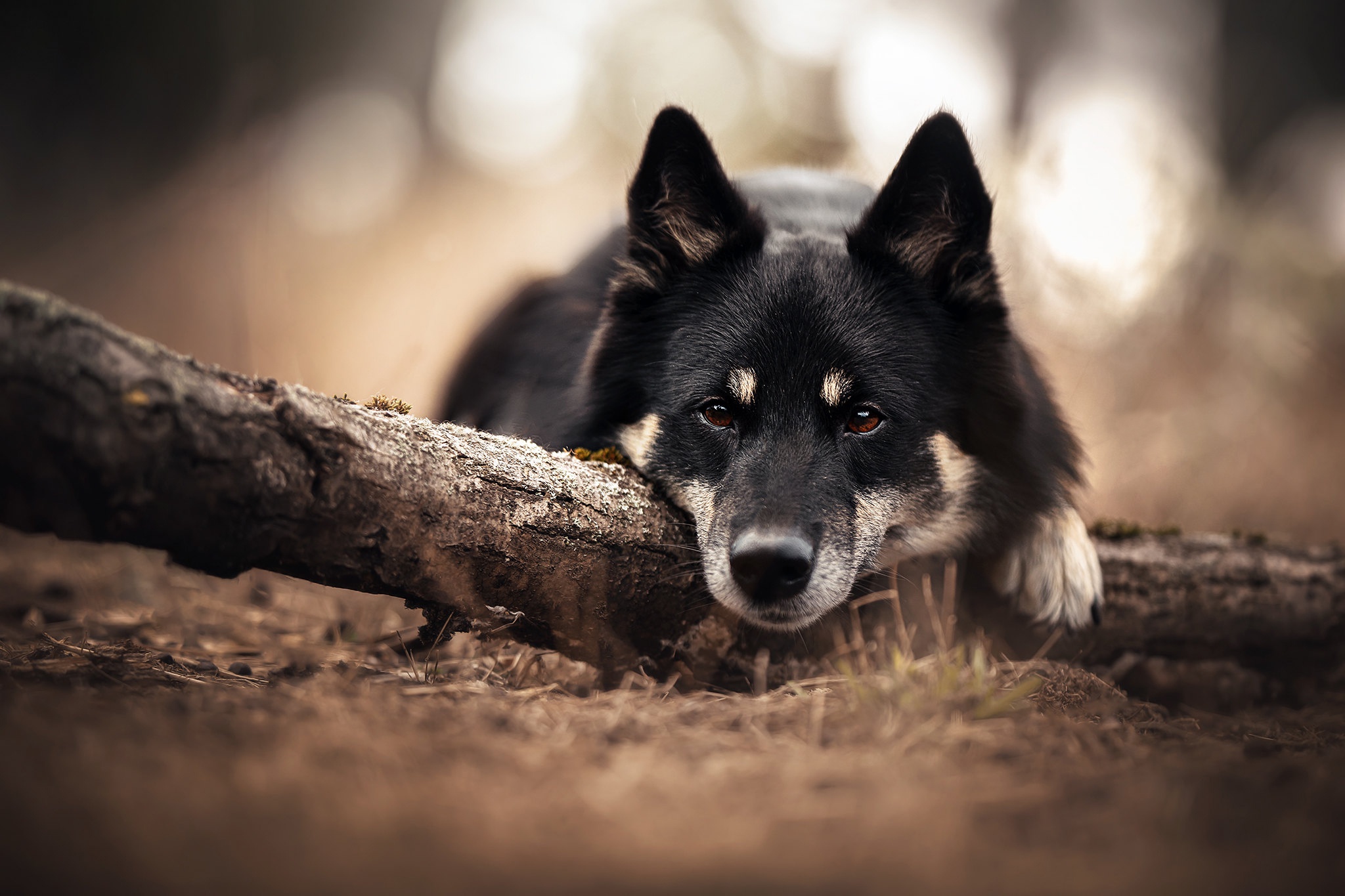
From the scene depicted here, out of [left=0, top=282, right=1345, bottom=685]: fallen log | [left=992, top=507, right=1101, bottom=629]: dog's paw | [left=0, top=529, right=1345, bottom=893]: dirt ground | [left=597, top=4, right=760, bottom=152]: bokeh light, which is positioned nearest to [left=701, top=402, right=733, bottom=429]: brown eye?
[left=0, top=282, right=1345, bottom=685]: fallen log

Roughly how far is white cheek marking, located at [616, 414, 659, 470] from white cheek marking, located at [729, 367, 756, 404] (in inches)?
13.4

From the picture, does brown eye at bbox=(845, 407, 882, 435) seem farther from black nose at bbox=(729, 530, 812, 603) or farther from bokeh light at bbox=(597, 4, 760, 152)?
bokeh light at bbox=(597, 4, 760, 152)

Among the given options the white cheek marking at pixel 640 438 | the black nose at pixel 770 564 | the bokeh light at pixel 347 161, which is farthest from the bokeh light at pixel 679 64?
the black nose at pixel 770 564

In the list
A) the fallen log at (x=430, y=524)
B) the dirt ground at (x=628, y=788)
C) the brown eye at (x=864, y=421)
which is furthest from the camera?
the brown eye at (x=864, y=421)

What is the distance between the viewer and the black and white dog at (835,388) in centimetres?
283

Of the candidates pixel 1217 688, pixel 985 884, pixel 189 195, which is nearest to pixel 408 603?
pixel 985 884

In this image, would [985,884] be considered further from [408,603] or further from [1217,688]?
[1217,688]

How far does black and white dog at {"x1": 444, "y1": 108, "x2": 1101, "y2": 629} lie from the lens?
283 centimetres

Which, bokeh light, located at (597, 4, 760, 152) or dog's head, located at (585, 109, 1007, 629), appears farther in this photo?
bokeh light, located at (597, 4, 760, 152)

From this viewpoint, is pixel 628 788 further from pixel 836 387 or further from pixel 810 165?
pixel 810 165

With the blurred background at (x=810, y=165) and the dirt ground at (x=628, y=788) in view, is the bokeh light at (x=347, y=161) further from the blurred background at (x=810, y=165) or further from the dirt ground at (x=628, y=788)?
the dirt ground at (x=628, y=788)

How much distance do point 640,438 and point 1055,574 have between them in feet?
5.49

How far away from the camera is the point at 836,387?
291 cm

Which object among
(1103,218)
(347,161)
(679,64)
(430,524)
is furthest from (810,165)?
(679,64)
